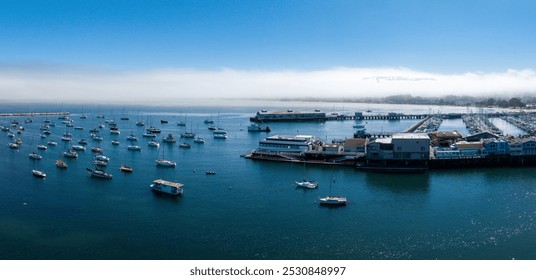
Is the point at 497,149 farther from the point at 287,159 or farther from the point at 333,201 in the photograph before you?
the point at 333,201

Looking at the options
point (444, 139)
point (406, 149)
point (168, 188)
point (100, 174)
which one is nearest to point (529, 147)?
point (444, 139)

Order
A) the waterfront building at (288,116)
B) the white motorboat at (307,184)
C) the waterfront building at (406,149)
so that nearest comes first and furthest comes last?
the white motorboat at (307,184)
the waterfront building at (406,149)
the waterfront building at (288,116)

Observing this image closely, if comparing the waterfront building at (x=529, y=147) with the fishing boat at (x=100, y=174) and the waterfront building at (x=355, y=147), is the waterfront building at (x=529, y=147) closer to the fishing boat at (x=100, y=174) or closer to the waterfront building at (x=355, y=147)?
the waterfront building at (x=355, y=147)

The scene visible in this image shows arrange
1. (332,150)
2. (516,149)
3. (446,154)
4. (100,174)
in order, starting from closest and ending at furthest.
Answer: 1. (100,174)
2. (446,154)
3. (516,149)
4. (332,150)

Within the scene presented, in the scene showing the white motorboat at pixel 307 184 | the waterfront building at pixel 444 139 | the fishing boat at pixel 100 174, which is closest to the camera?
the white motorboat at pixel 307 184

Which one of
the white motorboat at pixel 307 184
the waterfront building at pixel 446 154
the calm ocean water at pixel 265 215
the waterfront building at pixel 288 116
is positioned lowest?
the calm ocean water at pixel 265 215

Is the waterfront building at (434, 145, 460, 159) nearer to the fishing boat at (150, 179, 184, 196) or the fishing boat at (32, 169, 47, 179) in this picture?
the fishing boat at (150, 179, 184, 196)

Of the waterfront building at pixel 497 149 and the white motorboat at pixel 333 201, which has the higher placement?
the waterfront building at pixel 497 149

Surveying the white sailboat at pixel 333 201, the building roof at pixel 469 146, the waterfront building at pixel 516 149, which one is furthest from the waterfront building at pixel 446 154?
the white sailboat at pixel 333 201

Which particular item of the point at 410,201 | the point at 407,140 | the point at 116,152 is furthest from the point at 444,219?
the point at 116,152

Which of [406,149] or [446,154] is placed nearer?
[406,149]
